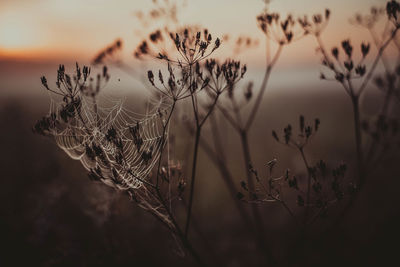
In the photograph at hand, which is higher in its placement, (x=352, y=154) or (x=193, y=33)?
(x=193, y=33)

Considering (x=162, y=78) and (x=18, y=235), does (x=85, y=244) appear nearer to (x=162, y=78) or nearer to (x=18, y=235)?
(x=18, y=235)

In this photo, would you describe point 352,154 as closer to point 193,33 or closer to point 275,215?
point 275,215

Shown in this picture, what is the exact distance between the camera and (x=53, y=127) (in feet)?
12.1

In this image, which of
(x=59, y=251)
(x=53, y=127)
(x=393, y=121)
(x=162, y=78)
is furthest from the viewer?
(x=59, y=251)

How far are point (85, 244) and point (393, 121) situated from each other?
5.81 m

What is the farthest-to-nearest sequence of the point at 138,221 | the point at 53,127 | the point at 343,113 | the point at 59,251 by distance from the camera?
the point at 343,113 < the point at 138,221 < the point at 59,251 < the point at 53,127

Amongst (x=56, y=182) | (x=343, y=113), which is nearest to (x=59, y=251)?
(x=56, y=182)

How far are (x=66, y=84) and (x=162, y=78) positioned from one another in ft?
3.63

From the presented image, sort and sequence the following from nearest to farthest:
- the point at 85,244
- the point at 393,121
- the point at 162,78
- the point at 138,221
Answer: the point at 162,78 → the point at 393,121 → the point at 85,244 → the point at 138,221

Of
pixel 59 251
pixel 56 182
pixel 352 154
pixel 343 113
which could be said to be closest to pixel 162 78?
pixel 59 251

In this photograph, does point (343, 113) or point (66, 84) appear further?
point (343, 113)

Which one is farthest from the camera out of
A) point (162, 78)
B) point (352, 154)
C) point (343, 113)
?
point (343, 113)

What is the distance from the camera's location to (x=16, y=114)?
42.0 ft

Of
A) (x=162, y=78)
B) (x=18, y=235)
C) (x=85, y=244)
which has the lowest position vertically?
(x=85, y=244)
